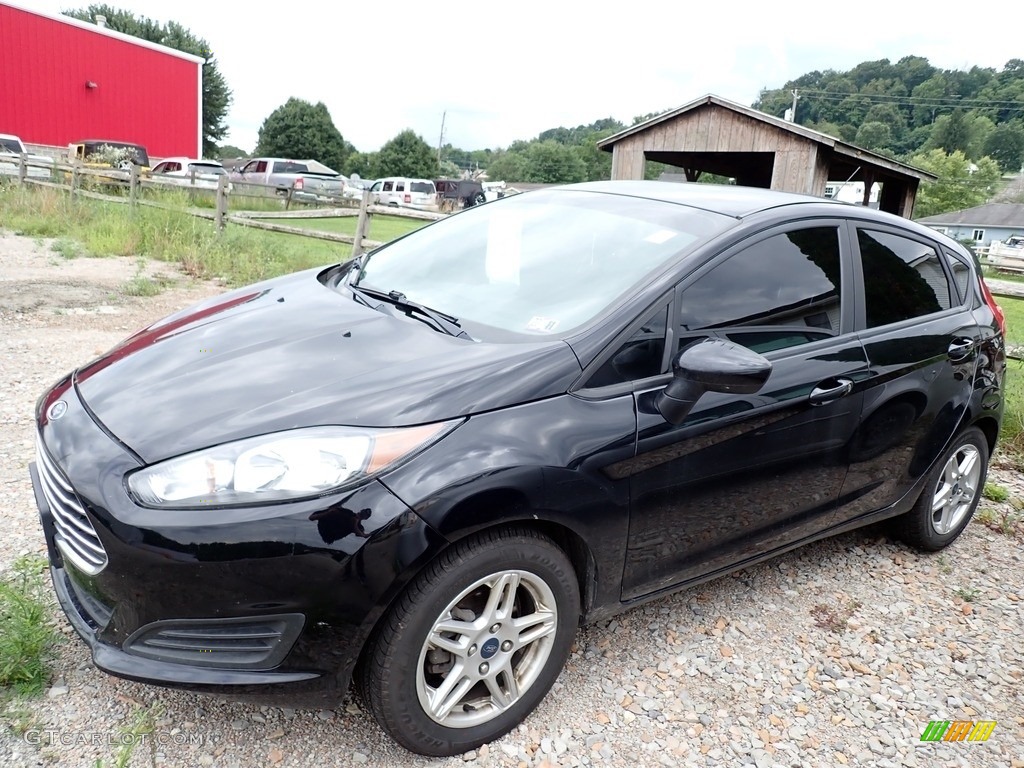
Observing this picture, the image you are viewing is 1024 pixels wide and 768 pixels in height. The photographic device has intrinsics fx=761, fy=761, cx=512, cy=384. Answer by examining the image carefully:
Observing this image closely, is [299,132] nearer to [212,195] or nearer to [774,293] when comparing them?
[212,195]

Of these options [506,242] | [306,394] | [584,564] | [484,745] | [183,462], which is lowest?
[484,745]

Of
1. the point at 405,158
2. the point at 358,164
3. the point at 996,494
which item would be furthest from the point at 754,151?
the point at 358,164

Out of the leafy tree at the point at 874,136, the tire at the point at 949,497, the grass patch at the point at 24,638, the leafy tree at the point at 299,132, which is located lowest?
the grass patch at the point at 24,638

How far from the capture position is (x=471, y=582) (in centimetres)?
204

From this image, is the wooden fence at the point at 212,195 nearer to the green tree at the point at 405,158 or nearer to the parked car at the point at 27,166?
the parked car at the point at 27,166

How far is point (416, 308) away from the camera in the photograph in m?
2.72

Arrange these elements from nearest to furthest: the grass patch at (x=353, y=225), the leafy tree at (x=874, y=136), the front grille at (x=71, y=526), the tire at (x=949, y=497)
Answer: the front grille at (x=71, y=526) → the tire at (x=949, y=497) → the grass patch at (x=353, y=225) → the leafy tree at (x=874, y=136)

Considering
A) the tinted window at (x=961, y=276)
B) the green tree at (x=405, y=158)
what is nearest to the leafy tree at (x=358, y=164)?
the green tree at (x=405, y=158)

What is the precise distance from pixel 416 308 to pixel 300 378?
2.08ft

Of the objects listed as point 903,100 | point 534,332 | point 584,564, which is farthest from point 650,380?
point 903,100

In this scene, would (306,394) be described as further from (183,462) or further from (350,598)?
(350,598)

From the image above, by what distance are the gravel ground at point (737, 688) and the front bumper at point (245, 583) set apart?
0.40 m

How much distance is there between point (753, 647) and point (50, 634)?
2476 mm

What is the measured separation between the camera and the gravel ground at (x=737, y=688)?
2.21 metres
